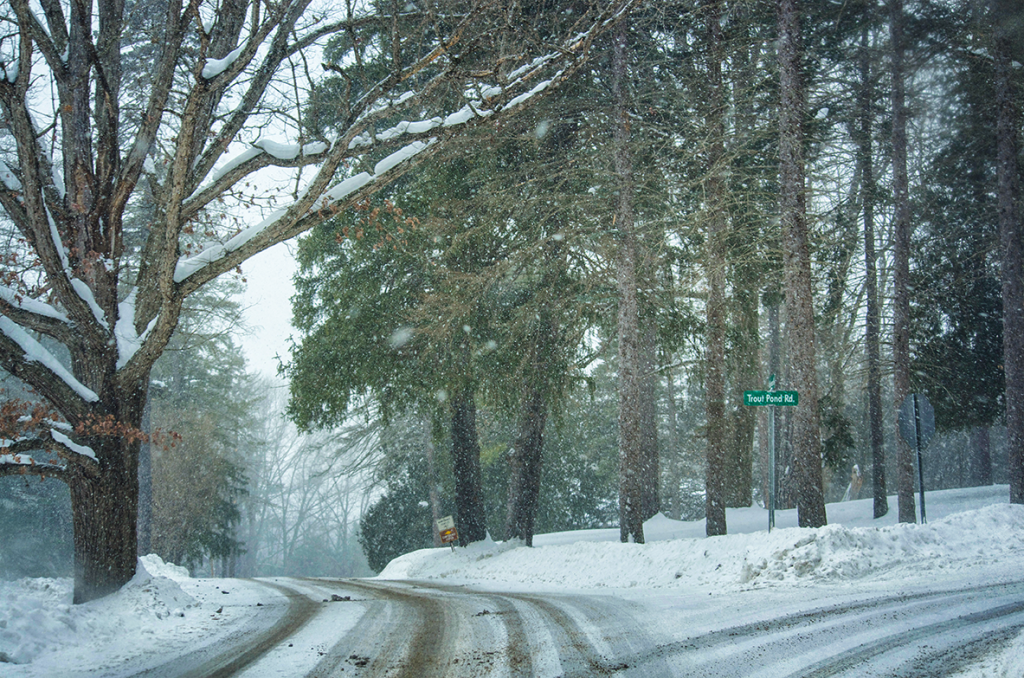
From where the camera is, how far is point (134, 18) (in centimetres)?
914

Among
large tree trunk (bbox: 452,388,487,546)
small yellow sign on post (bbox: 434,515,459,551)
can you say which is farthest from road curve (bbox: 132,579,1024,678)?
large tree trunk (bbox: 452,388,487,546)

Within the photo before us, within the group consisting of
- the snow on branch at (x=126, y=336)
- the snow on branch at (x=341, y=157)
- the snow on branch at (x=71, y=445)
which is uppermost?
the snow on branch at (x=341, y=157)

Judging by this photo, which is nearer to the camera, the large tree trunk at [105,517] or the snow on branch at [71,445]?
the snow on branch at [71,445]

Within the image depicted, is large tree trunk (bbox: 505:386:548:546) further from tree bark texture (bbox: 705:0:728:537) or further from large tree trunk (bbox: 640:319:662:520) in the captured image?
large tree trunk (bbox: 640:319:662:520)

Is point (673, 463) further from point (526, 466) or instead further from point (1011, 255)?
point (1011, 255)

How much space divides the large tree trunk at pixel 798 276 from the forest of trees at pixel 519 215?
0.05m

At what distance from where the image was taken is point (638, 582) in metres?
9.96

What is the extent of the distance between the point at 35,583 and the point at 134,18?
721 cm

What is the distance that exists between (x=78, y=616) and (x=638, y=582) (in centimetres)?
679

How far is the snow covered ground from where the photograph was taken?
18.2ft

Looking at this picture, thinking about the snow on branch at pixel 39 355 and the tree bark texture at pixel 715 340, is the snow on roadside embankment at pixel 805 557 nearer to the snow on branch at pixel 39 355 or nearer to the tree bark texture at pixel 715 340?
the tree bark texture at pixel 715 340

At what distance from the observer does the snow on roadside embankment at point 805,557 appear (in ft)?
27.6

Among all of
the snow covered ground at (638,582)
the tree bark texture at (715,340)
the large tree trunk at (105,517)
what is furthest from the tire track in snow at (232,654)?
the tree bark texture at (715,340)

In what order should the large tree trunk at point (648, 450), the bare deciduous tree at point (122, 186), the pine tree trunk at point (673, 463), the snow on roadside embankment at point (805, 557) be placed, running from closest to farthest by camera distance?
1. the bare deciduous tree at point (122, 186)
2. the snow on roadside embankment at point (805, 557)
3. the large tree trunk at point (648, 450)
4. the pine tree trunk at point (673, 463)
